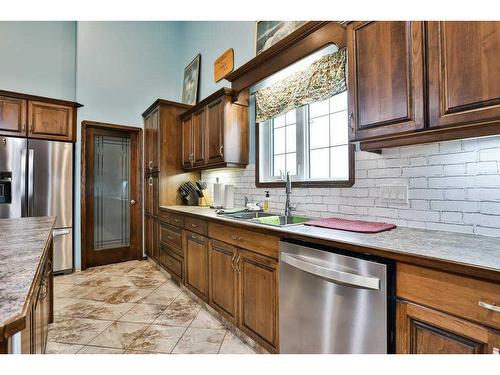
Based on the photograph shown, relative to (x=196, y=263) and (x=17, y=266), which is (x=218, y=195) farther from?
(x=17, y=266)

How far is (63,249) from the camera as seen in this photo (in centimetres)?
369

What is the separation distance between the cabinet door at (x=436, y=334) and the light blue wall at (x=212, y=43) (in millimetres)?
2925

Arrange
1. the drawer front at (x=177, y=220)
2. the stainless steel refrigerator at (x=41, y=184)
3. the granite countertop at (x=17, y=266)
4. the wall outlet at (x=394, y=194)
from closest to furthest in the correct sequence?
the granite countertop at (x=17, y=266)
the wall outlet at (x=394, y=194)
the drawer front at (x=177, y=220)
the stainless steel refrigerator at (x=41, y=184)

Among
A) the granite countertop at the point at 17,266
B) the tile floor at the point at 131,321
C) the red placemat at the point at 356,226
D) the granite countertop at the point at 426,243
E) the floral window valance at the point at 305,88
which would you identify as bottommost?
the tile floor at the point at 131,321

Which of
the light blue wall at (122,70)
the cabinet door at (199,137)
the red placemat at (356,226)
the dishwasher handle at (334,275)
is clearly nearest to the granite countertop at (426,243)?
the red placemat at (356,226)

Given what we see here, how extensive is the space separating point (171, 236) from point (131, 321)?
41.6 inches

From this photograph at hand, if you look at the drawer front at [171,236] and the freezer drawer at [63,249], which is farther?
the freezer drawer at [63,249]

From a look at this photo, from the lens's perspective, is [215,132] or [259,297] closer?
[259,297]

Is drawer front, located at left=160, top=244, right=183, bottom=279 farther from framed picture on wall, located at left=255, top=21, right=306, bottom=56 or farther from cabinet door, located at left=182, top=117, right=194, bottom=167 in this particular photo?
framed picture on wall, located at left=255, top=21, right=306, bottom=56

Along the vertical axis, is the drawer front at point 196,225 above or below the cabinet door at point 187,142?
below

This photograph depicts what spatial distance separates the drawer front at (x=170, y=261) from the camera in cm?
304

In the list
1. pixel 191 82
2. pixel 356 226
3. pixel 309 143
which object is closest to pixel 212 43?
pixel 191 82

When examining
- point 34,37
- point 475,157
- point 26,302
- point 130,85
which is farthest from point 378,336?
point 34,37

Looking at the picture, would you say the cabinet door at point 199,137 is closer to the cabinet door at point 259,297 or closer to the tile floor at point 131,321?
the tile floor at point 131,321
